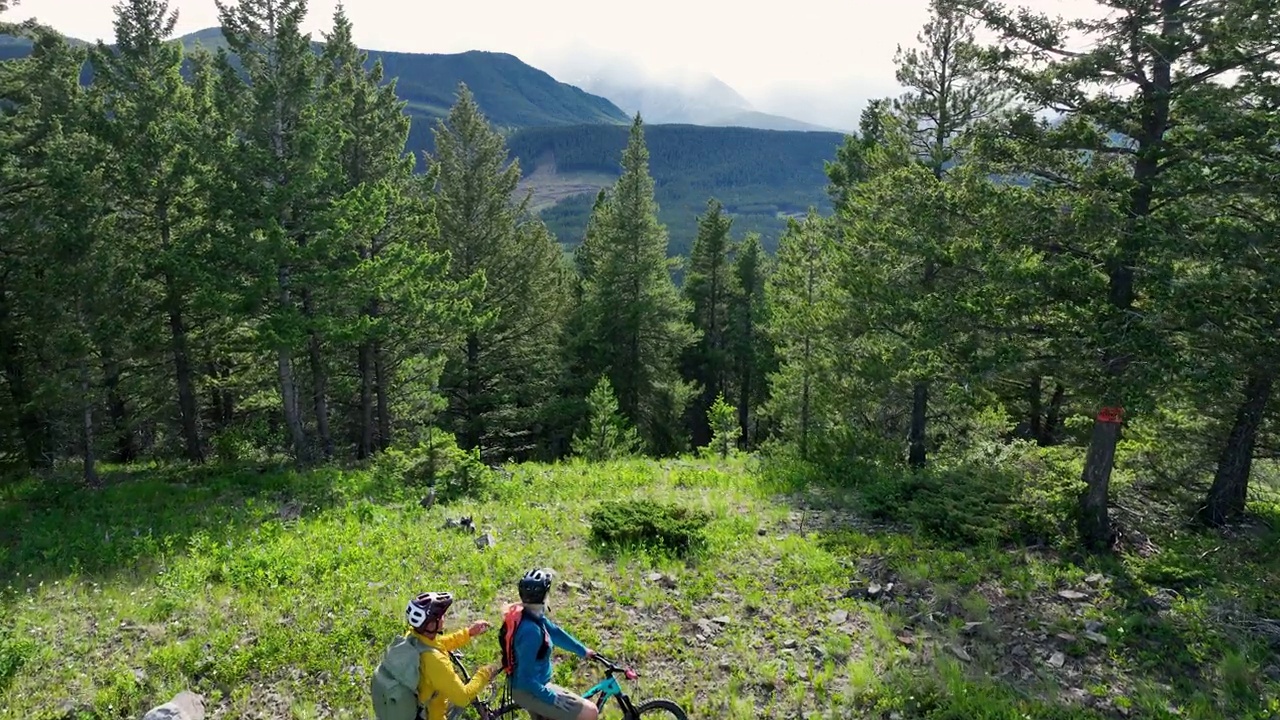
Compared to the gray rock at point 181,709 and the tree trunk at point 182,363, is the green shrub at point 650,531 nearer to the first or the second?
the gray rock at point 181,709

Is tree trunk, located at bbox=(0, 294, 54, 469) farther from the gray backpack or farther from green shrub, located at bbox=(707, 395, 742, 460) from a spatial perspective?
green shrub, located at bbox=(707, 395, 742, 460)

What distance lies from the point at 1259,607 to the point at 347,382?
24.4 meters

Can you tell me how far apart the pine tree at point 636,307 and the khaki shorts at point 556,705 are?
86.0ft

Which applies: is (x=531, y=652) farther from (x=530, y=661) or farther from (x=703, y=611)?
(x=703, y=611)

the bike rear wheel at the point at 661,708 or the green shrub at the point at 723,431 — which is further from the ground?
the bike rear wheel at the point at 661,708

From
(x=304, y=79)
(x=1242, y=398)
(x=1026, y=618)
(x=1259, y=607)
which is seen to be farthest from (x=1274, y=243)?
(x=304, y=79)

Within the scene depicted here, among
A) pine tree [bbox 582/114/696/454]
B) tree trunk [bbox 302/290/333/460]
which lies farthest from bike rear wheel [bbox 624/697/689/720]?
pine tree [bbox 582/114/696/454]

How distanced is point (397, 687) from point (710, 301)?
37.9m

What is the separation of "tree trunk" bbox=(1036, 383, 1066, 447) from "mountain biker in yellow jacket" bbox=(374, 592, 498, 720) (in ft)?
73.8

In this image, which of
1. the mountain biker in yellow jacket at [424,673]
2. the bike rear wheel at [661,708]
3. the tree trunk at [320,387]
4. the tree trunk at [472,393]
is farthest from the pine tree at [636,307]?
the mountain biker in yellow jacket at [424,673]

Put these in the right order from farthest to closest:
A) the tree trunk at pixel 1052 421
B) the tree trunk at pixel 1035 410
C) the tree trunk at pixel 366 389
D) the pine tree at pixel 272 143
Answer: the tree trunk at pixel 366 389 → the tree trunk at pixel 1052 421 → the tree trunk at pixel 1035 410 → the pine tree at pixel 272 143

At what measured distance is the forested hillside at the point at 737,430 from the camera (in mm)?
8891

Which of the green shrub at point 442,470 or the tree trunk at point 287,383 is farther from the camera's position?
the tree trunk at point 287,383

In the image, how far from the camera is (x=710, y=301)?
42156mm
